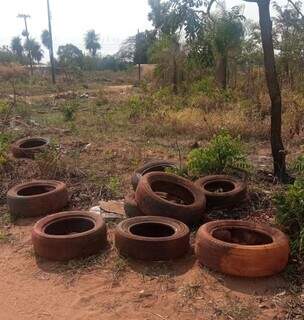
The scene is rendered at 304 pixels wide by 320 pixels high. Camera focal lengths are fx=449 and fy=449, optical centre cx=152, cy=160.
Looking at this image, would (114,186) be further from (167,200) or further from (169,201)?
(169,201)

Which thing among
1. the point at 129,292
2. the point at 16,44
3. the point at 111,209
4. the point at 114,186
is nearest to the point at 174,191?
the point at 111,209

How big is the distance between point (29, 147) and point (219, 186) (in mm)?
4329

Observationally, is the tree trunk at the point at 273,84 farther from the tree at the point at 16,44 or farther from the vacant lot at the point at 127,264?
the tree at the point at 16,44

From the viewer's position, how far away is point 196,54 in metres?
6.65

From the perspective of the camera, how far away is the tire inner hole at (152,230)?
15.3 feet

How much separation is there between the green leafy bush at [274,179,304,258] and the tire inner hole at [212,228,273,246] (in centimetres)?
26

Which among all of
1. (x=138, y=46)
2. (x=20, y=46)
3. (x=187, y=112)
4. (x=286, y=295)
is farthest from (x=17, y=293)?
(x=20, y=46)

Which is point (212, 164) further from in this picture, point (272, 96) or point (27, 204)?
point (27, 204)

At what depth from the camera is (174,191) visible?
17.9 feet

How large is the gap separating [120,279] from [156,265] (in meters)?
0.38

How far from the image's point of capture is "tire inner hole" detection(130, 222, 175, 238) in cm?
467

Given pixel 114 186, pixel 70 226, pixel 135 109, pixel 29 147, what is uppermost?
pixel 135 109

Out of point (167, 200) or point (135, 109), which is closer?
point (167, 200)

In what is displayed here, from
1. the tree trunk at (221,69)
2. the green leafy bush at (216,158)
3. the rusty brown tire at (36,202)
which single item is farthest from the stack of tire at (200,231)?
the tree trunk at (221,69)
